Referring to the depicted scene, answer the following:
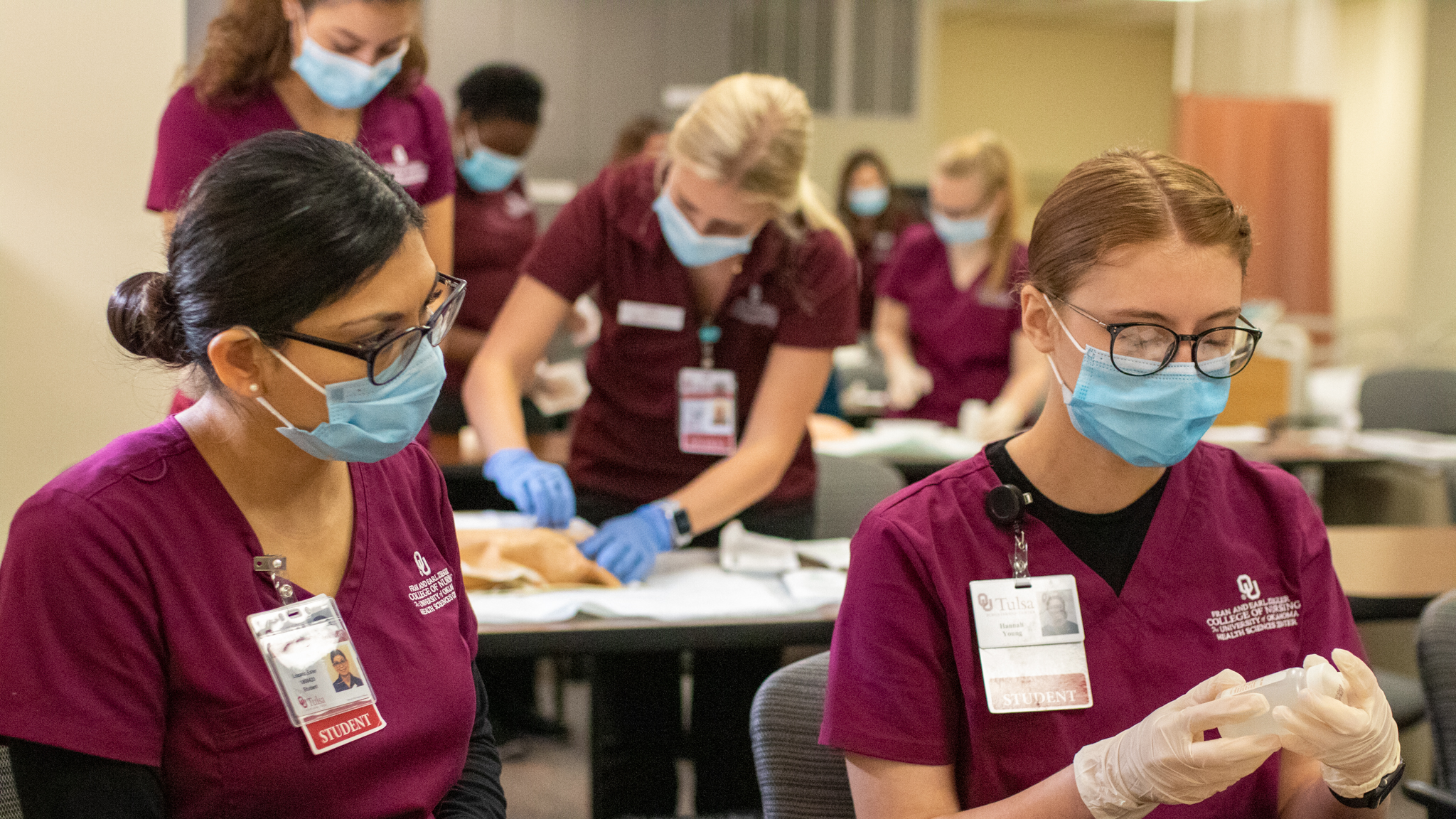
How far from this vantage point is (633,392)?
2145 millimetres

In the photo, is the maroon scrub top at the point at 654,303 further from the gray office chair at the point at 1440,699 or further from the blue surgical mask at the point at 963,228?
the blue surgical mask at the point at 963,228

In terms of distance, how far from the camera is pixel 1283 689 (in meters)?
1.02

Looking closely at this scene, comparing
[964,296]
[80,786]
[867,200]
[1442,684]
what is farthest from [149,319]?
[867,200]

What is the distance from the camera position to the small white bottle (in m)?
1.01

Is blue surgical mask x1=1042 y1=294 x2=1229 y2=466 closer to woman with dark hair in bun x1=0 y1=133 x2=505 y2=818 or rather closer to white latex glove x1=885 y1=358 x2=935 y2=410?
woman with dark hair in bun x1=0 y1=133 x2=505 y2=818

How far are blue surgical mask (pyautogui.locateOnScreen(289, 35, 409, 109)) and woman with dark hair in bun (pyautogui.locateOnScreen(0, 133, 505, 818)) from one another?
0.80m

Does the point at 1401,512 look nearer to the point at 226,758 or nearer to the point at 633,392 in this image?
the point at 633,392

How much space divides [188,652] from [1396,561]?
2.01 meters

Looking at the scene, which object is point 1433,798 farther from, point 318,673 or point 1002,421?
point 1002,421

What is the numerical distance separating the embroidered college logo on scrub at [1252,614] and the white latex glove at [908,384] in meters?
2.41

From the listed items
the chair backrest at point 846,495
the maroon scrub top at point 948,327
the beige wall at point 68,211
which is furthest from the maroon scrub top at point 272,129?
the maroon scrub top at point 948,327


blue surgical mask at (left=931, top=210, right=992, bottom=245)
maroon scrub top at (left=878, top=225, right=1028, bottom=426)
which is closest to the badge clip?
maroon scrub top at (left=878, top=225, right=1028, bottom=426)

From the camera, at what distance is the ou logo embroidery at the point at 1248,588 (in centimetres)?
124

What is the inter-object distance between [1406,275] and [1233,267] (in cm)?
693
